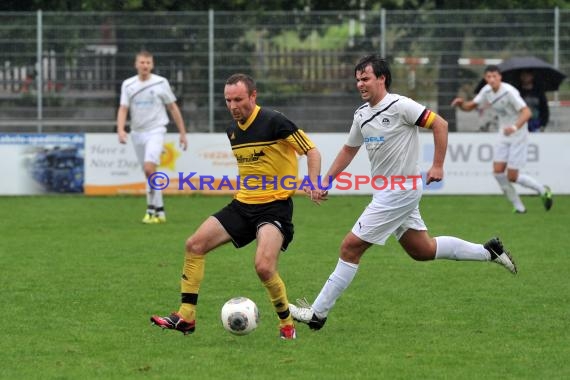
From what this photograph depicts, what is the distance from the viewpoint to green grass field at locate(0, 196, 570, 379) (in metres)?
7.54

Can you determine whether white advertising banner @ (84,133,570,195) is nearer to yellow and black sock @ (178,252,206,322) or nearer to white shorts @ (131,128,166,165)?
white shorts @ (131,128,166,165)

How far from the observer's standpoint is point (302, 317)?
8820 millimetres

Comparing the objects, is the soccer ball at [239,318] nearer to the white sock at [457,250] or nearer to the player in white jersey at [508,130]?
the white sock at [457,250]

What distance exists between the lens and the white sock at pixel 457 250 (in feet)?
31.1

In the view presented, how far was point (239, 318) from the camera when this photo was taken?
829 cm

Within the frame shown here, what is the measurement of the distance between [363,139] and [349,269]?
0.96m

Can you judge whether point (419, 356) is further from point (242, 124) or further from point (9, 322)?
point (9, 322)

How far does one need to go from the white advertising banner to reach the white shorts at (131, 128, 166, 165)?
3.65 meters

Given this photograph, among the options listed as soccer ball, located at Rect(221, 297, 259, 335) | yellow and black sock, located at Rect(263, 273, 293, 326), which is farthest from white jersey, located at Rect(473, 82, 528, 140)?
soccer ball, located at Rect(221, 297, 259, 335)

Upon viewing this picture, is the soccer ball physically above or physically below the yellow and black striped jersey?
below

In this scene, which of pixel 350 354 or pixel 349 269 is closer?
pixel 350 354

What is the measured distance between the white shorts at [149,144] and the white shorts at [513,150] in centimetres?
490

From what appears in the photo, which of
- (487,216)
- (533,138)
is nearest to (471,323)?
(487,216)

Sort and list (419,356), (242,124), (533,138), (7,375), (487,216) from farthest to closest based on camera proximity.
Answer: (533,138) → (487,216) → (242,124) → (419,356) → (7,375)
